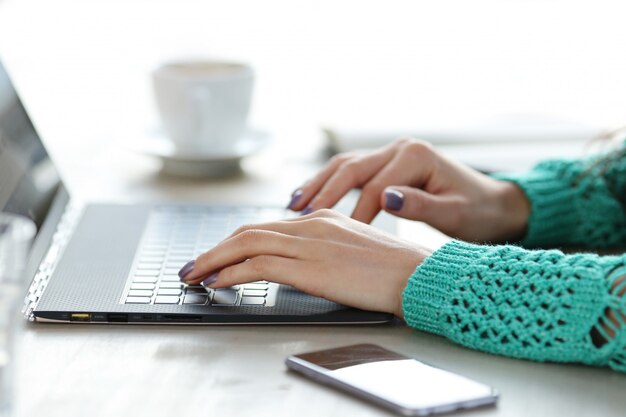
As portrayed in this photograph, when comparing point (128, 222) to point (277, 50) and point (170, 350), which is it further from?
point (277, 50)

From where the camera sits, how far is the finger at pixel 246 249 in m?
0.86

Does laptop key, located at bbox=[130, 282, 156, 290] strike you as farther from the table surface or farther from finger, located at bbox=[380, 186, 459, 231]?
finger, located at bbox=[380, 186, 459, 231]

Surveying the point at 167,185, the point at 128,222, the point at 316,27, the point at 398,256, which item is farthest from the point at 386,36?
the point at 398,256

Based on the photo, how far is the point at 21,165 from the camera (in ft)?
3.34

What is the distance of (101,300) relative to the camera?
0.86m

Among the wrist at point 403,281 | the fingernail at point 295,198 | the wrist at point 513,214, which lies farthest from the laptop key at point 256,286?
the wrist at point 513,214

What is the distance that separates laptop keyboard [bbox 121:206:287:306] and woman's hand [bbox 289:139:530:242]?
0.24 ft

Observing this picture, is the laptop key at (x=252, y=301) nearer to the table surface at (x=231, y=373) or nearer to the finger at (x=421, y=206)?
the table surface at (x=231, y=373)

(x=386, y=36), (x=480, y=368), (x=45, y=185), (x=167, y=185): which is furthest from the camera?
(x=386, y=36)

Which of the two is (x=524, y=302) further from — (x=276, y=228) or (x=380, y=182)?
(x=380, y=182)

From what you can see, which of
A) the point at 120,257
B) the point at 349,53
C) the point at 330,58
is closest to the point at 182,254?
the point at 120,257

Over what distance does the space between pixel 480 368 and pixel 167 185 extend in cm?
68

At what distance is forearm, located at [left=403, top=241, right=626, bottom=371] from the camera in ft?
2.50

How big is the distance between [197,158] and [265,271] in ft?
1.75
